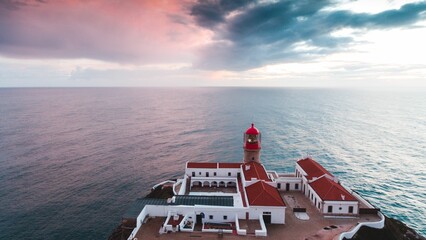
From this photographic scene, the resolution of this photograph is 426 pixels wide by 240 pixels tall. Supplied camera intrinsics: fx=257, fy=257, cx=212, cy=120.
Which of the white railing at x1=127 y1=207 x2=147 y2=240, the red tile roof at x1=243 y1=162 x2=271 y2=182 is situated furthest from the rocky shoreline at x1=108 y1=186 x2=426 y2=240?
the red tile roof at x1=243 y1=162 x2=271 y2=182

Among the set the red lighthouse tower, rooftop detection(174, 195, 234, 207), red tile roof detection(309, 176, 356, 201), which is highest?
the red lighthouse tower

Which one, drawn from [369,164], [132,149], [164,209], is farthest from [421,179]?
[132,149]

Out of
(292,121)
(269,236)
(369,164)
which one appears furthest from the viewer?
(292,121)

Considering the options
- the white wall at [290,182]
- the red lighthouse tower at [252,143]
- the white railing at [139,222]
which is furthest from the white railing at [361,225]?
the white railing at [139,222]

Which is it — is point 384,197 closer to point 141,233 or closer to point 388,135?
point 141,233

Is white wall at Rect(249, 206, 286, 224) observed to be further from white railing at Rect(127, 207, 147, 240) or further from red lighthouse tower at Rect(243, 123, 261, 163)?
red lighthouse tower at Rect(243, 123, 261, 163)

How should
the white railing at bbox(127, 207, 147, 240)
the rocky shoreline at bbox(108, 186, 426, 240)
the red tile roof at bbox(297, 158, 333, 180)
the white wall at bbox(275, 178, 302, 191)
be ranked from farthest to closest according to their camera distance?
the white wall at bbox(275, 178, 302, 191), the red tile roof at bbox(297, 158, 333, 180), the rocky shoreline at bbox(108, 186, 426, 240), the white railing at bbox(127, 207, 147, 240)

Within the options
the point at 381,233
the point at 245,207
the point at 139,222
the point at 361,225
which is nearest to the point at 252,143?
the point at 245,207
